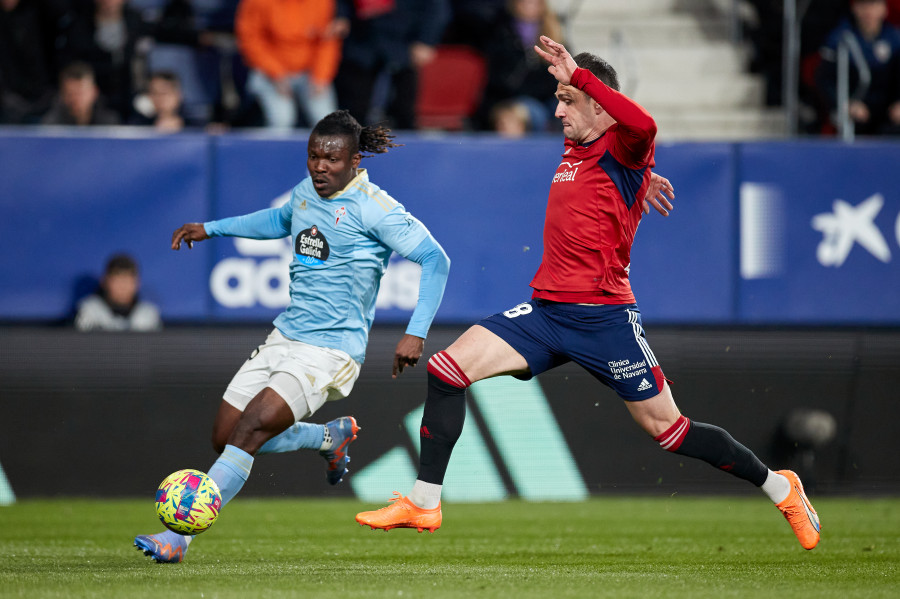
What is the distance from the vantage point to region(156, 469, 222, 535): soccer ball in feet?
18.9

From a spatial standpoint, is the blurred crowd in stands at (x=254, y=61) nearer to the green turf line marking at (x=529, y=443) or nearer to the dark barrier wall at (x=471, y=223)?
the dark barrier wall at (x=471, y=223)

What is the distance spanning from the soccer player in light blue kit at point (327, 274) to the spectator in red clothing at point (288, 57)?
4483 millimetres

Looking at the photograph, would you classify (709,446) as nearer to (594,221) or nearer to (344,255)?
(594,221)

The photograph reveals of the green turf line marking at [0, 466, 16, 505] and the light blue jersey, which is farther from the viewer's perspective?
the green turf line marking at [0, 466, 16, 505]

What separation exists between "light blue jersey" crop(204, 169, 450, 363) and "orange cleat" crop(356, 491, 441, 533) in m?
0.94

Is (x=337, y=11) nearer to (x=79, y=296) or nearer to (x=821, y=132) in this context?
(x=79, y=296)

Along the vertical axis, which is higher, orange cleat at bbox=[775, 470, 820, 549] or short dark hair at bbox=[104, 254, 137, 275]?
short dark hair at bbox=[104, 254, 137, 275]

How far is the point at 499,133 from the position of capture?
11141 millimetres

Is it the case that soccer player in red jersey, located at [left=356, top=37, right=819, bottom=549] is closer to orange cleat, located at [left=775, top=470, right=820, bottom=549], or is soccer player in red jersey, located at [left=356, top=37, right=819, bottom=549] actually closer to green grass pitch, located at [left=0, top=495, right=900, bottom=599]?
orange cleat, located at [left=775, top=470, right=820, bottom=549]

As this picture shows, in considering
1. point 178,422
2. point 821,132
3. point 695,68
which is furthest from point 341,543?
point 695,68

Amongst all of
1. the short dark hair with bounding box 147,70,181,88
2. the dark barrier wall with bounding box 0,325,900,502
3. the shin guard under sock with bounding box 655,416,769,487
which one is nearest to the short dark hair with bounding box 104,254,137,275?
the dark barrier wall with bounding box 0,325,900,502

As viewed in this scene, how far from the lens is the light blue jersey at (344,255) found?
254 inches

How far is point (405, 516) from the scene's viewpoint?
6078 millimetres

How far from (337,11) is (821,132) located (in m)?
4.67
